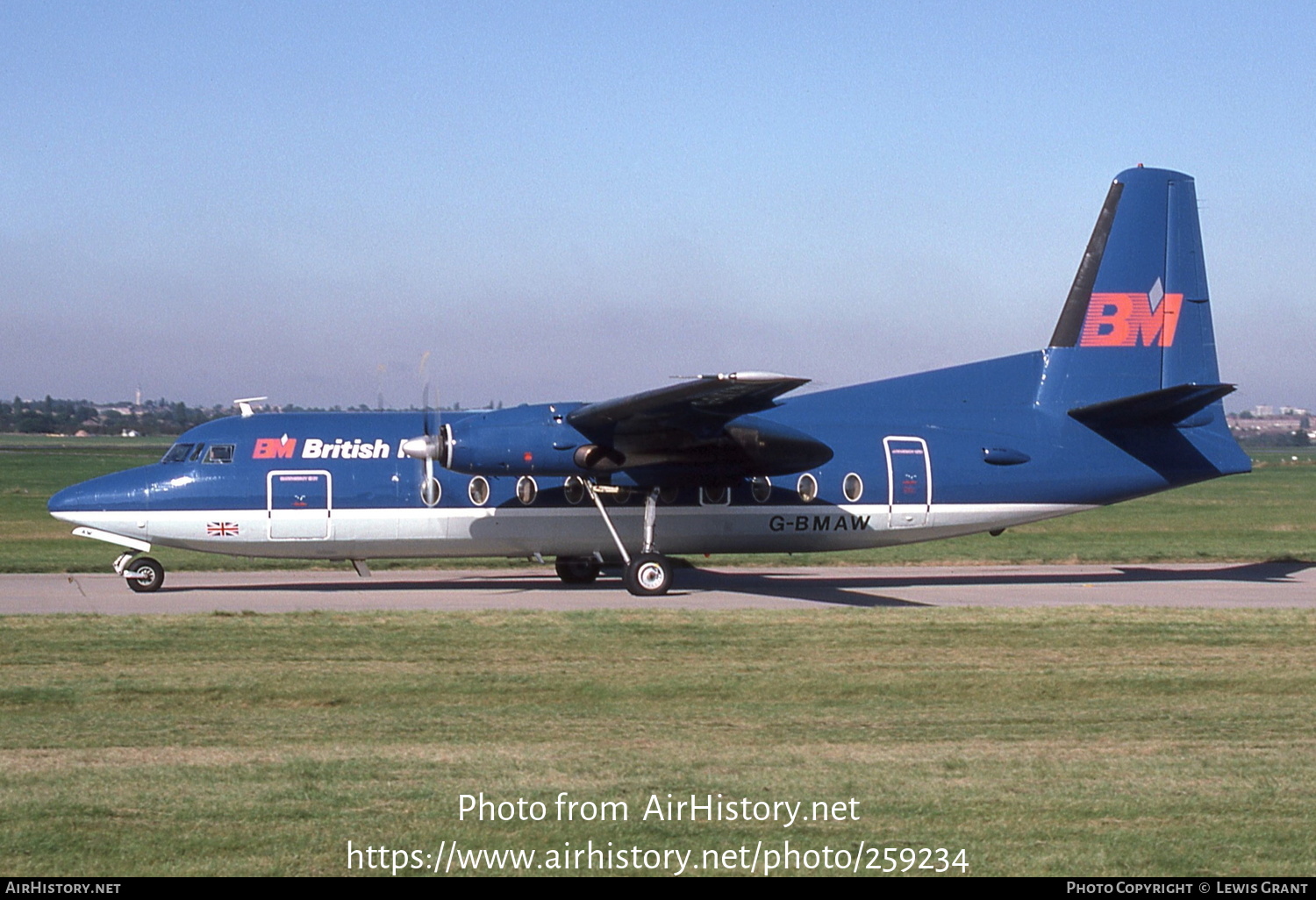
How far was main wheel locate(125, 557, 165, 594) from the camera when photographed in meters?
19.2

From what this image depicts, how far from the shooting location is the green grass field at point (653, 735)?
720 centimetres

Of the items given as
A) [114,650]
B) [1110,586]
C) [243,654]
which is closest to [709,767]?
[243,654]

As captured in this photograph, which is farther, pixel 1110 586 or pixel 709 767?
pixel 1110 586

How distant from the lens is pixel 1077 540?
3180 cm

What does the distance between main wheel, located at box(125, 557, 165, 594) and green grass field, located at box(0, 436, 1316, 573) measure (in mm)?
4412

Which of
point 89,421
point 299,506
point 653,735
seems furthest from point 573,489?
point 89,421

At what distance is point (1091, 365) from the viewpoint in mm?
21438

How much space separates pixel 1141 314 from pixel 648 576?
922cm

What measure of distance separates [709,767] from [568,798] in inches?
49.1

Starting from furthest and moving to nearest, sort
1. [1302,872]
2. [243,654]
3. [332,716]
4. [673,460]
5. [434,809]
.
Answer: [673,460] → [243,654] → [332,716] → [434,809] → [1302,872]

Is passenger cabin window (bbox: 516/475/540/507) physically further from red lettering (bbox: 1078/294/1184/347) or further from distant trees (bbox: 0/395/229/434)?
distant trees (bbox: 0/395/229/434)

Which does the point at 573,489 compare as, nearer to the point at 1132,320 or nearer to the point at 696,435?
the point at 696,435

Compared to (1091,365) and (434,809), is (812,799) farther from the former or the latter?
(1091,365)

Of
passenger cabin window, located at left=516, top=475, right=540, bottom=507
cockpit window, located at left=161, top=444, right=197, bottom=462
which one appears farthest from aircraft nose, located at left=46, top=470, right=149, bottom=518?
passenger cabin window, located at left=516, top=475, right=540, bottom=507
